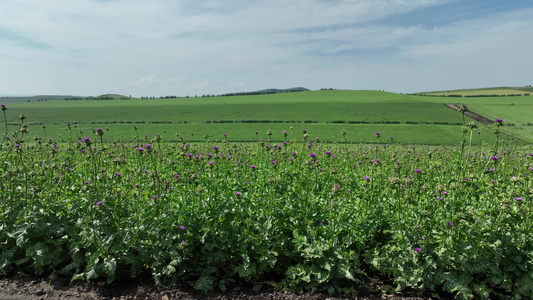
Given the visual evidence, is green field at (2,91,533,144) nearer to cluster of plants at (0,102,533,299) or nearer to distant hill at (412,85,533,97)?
cluster of plants at (0,102,533,299)

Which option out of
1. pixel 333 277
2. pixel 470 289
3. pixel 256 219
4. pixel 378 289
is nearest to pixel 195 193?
pixel 256 219

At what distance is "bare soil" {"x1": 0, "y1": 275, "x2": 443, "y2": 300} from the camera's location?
165 inches

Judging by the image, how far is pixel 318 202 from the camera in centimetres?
533

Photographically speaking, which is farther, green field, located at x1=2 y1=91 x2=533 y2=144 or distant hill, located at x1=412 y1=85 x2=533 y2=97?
distant hill, located at x1=412 y1=85 x2=533 y2=97

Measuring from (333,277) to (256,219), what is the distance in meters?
1.40

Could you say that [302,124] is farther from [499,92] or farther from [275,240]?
[499,92]

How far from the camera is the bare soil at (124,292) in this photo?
13.8ft

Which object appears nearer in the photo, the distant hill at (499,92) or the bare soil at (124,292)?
the bare soil at (124,292)

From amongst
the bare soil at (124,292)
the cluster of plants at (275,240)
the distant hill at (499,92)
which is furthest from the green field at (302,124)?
the distant hill at (499,92)

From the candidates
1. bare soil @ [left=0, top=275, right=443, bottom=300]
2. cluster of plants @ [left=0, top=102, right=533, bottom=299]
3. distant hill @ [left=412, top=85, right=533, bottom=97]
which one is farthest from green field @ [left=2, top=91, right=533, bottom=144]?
distant hill @ [left=412, top=85, right=533, bottom=97]

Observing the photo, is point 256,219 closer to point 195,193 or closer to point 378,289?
point 195,193

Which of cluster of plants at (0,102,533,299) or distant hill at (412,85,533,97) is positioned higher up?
distant hill at (412,85,533,97)

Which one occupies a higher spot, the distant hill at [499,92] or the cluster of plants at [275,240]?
the distant hill at [499,92]

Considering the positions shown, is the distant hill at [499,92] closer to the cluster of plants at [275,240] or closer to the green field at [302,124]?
the green field at [302,124]
